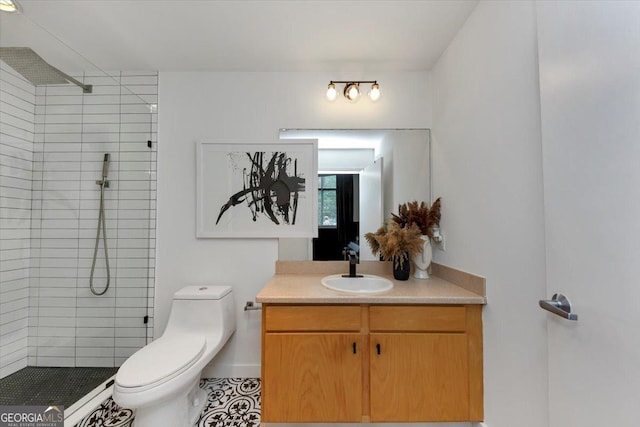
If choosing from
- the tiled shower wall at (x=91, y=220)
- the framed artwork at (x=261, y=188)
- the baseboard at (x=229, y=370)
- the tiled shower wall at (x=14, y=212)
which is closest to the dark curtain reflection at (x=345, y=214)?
the framed artwork at (x=261, y=188)

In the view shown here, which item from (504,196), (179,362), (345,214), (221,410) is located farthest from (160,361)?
(504,196)

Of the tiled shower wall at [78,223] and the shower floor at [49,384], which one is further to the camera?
the tiled shower wall at [78,223]

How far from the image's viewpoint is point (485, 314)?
1.41 metres

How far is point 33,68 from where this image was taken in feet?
6.25

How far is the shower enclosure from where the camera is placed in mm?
1937

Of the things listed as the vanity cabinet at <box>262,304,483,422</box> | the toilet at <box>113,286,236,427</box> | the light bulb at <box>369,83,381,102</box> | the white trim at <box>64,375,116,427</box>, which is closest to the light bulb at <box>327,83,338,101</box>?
the light bulb at <box>369,83,381,102</box>

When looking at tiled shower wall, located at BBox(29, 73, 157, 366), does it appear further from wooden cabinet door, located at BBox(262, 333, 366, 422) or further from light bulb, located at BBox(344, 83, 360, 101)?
light bulb, located at BBox(344, 83, 360, 101)

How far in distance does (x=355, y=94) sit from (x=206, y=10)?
1.05 meters

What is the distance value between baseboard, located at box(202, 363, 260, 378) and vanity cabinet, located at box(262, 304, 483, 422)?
662 millimetres

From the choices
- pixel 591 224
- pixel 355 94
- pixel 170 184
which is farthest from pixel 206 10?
pixel 591 224

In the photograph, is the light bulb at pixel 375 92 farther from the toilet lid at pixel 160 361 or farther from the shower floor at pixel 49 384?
the shower floor at pixel 49 384

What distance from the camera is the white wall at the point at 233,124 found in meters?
2.08

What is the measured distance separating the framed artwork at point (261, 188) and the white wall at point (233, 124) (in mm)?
95

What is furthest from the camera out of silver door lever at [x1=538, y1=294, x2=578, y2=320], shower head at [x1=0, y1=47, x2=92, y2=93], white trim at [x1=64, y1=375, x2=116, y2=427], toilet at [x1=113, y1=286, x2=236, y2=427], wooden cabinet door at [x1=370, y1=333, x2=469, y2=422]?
shower head at [x1=0, y1=47, x2=92, y2=93]
